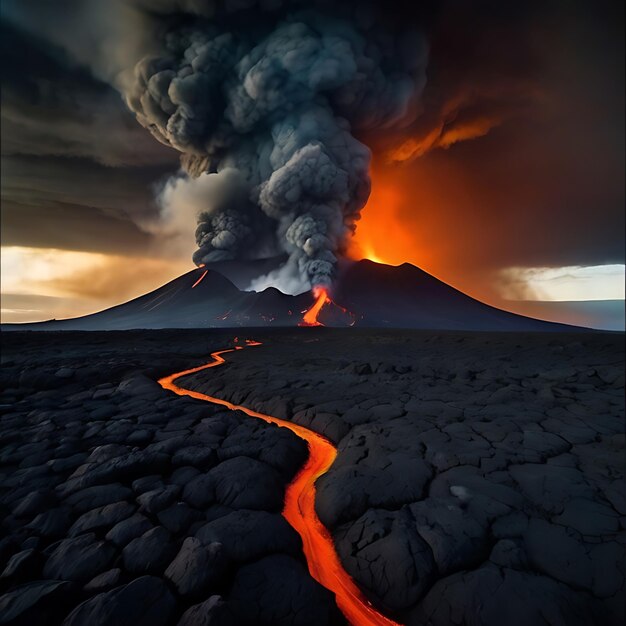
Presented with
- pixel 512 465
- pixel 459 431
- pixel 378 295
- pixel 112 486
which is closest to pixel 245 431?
pixel 112 486

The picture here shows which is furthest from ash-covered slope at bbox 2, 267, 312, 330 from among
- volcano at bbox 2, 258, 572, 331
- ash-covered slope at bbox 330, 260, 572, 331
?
ash-covered slope at bbox 330, 260, 572, 331

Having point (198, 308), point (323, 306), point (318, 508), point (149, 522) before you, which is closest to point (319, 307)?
point (323, 306)

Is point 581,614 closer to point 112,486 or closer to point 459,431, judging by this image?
point 459,431

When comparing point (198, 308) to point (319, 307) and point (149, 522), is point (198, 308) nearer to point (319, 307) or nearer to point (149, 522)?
point (319, 307)

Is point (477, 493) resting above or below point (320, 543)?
above

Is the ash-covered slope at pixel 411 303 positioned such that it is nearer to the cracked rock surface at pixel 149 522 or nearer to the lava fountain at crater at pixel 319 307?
the lava fountain at crater at pixel 319 307

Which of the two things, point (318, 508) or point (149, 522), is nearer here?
point (149, 522)
